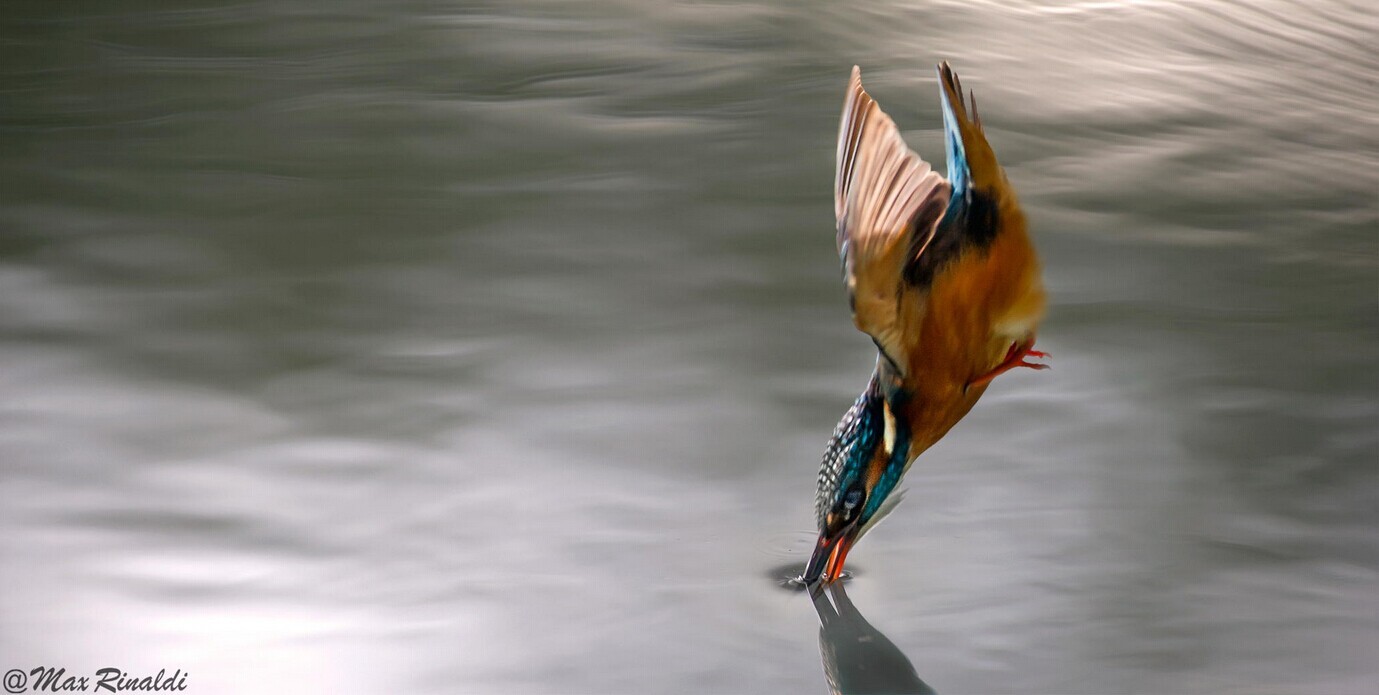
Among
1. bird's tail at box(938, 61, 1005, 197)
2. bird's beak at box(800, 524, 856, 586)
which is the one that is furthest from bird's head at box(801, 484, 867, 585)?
bird's tail at box(938, 61, 1005, 197)

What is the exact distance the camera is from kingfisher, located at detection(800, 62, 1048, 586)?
1.58 ft

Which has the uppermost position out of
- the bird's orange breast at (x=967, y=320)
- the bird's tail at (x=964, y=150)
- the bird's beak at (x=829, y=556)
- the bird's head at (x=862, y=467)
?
the bird's tail at (x=964, y=150)

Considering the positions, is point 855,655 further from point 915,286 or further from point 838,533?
point 915,286

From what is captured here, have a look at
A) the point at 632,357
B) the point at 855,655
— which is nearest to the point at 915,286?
the point at 855,655

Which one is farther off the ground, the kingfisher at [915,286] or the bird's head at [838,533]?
the kingfisher at [915,286]

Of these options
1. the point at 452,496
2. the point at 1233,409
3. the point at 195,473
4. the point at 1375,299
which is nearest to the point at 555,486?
the point at 452,496

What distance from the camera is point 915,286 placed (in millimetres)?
493

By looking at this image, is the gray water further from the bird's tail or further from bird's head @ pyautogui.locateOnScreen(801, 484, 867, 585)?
the bird's tail

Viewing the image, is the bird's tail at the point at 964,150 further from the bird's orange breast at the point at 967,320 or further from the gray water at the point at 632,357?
the gray water at the point at 632,357

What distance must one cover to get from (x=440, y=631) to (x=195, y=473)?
0.20 metres

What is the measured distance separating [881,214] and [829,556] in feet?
0.50

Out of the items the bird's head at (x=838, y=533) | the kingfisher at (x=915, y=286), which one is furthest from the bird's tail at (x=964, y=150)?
the bird's head at (x=838, y=533)

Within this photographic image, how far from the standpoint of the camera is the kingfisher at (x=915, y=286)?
48 centimetres

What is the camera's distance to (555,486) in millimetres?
678
